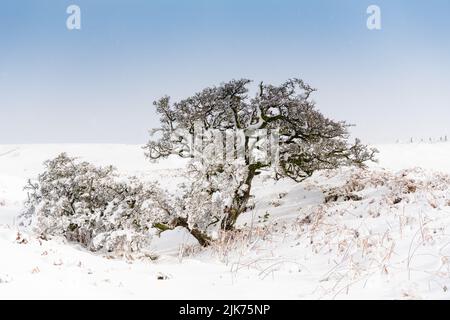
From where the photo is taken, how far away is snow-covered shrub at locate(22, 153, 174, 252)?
450 inches

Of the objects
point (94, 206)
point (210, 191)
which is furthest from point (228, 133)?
point (94, 206)

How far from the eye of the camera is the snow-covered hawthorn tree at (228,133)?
1189 centimetres

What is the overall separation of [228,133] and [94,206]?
5.02 m

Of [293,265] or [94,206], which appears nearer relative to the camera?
[293,265]

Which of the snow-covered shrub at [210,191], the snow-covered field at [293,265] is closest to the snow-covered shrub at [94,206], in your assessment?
the snow-covered shrub at [210,191]

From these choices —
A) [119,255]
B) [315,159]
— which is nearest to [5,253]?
[119,255]

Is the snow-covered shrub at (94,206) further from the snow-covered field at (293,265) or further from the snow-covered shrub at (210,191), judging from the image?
the snow-covered field at (293,265)

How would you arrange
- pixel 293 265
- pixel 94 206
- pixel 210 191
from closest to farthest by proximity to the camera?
pixel 293 265
pixel 210 191
pixel 94 206

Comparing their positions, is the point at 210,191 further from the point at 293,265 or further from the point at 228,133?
the point at 293,265

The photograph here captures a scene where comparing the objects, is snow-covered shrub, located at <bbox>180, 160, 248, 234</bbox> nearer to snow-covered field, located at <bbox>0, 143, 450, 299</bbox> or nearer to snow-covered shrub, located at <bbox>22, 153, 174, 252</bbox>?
snow-covered shrub, located at <bbox>22, 153, 174, 252</bbox>

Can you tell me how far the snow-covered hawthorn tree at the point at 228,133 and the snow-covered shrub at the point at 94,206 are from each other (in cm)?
92

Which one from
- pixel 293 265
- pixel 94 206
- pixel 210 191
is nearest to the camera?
pixel 293 265

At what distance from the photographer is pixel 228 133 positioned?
1255cm

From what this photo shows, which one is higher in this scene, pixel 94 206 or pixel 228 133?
pixel 228 133
